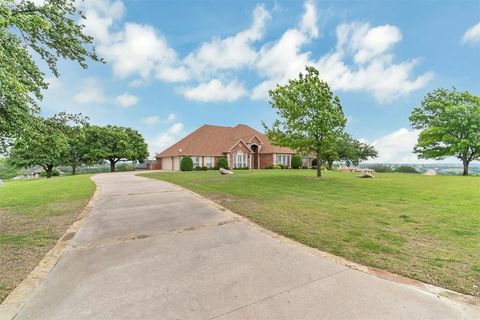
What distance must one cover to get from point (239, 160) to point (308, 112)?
1828 centimetres

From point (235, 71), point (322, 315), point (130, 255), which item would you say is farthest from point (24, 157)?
point (322, 315)

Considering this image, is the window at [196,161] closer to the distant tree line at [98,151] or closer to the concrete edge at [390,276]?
the distant tree line at [98,151]

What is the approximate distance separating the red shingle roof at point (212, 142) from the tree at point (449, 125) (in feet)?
60.6

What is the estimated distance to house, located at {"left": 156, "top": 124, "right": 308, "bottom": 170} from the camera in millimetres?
33094

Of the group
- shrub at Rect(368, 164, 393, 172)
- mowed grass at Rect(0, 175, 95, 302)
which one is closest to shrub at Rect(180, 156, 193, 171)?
mowed grass at Rect(0, 175, 95, 302)

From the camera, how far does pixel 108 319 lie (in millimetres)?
2412

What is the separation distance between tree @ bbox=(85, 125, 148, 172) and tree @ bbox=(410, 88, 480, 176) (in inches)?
1742

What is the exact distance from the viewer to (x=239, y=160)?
34656 millimetres

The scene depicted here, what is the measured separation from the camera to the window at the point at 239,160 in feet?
112

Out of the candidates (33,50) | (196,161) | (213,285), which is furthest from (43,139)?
(196,161)

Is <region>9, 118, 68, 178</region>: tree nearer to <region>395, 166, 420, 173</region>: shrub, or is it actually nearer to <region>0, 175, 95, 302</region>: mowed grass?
<region>0, 175, 95, 302</region>: mowed grass

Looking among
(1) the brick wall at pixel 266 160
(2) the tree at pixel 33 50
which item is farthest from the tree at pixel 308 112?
(1) the brick wall at pixel 266 160

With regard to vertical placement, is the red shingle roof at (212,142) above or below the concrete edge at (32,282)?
above

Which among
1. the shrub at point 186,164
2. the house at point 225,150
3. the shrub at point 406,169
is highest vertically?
the house at point 225,150
